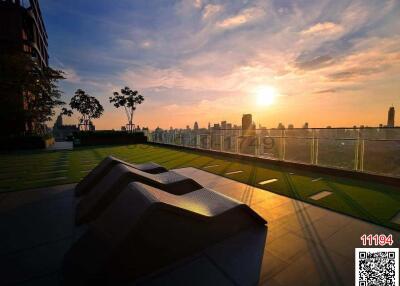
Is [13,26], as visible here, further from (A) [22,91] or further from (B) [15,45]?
(A) [22,91]

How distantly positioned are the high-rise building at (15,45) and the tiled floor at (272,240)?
17.5 metres

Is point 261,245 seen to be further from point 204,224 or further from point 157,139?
point 157,139

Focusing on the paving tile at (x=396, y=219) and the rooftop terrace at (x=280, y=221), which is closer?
the rooftop terrace at (x=280, y=221)

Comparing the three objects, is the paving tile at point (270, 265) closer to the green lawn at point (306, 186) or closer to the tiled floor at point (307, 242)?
the tiled floor at point (307, 242)

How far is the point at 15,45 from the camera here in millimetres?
23672

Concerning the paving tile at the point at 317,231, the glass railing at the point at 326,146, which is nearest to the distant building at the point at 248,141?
the glass railing at the point at 326,146

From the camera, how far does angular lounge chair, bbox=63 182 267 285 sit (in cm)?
234

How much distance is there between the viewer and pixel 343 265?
2.65 meters

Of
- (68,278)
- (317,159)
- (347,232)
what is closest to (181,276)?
(68,278)

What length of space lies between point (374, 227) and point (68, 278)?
15.7 feet

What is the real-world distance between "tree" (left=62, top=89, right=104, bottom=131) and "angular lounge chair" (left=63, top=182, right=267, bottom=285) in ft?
123

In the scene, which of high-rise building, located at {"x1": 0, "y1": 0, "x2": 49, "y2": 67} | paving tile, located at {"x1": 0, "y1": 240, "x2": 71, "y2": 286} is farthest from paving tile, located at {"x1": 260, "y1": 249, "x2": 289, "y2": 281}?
high-rise building, located at {"x1": 0, "y1": 0, "x2": 49, "y2": 67}

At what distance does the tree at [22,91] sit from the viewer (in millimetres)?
17656

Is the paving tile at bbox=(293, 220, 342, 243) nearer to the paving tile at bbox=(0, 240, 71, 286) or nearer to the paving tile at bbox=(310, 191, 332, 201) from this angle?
the paving tile at bbox=(310, 191, 332, 201)
